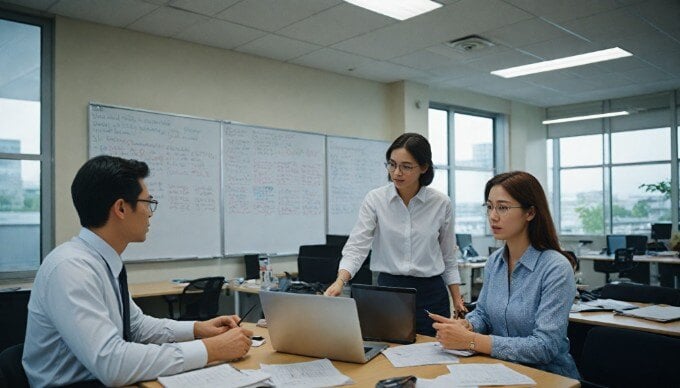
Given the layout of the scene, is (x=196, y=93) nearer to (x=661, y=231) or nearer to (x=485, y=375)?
(x=485, y=375)

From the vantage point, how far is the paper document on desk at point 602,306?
3.13 metres

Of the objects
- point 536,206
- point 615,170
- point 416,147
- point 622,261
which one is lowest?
point 622,261

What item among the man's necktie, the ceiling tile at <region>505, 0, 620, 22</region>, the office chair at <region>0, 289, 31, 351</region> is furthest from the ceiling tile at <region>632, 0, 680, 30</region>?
the office chair at <region>0, 289, 31, 351</region>

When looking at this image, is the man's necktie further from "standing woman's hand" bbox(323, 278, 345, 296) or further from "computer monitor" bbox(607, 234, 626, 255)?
"computer monitor" bbox(607, 234, 626, 255)

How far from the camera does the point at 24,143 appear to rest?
4371 mm

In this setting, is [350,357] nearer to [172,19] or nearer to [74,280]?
[74,280]

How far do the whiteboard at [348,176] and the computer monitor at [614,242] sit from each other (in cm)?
378

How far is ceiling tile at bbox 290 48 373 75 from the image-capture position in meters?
5.69

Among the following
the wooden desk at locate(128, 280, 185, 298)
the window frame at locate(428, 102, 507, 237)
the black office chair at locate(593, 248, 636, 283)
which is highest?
the window frame at locate(428, 102, 507, 237)

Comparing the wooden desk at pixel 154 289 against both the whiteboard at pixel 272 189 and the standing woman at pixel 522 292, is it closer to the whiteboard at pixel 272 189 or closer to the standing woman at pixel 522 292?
the whiteboard at pixel 272 189

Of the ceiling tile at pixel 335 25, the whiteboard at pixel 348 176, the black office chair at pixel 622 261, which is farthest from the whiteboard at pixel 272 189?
the black office chair at pixel 622 261

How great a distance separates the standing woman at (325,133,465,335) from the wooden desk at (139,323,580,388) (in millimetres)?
734

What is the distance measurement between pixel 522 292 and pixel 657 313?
1500mm

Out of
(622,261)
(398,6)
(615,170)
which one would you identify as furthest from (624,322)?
(615,170)
